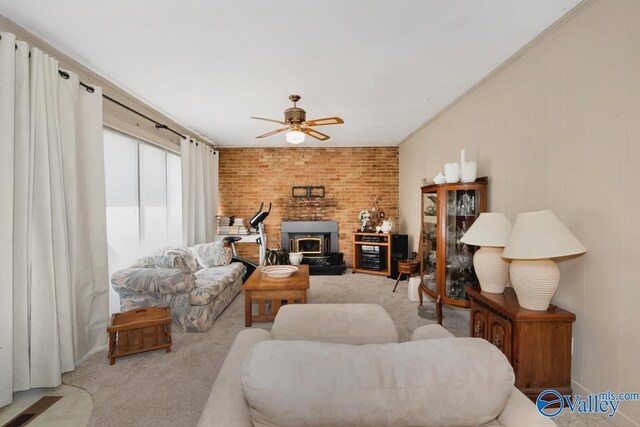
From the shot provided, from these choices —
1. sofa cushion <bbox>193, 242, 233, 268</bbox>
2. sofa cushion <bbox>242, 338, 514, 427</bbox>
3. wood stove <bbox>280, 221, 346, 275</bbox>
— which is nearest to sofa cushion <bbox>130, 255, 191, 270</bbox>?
sofa cushion <bbox>193, 242, 233, 268</bbox>

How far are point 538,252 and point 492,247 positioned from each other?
525mm

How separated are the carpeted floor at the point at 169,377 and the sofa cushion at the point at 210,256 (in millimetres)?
883

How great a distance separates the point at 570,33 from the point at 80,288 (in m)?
4.22

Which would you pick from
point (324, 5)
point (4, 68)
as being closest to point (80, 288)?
point (4, 68)

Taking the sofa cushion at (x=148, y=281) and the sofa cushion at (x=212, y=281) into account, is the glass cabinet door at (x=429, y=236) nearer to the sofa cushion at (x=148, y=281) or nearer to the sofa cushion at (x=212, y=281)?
the sofa cushion at (x=212, y=281)

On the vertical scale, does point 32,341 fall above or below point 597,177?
below

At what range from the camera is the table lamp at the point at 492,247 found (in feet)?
6.86

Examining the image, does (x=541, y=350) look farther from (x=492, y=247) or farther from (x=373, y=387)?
(x=373, y=387)

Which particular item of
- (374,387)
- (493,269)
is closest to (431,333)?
(374,387)

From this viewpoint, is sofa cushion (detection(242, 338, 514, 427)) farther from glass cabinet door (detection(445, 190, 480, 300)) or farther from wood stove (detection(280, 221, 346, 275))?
wood stove (detection(280, 221, 346, 275))

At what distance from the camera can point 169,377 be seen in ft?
7.00

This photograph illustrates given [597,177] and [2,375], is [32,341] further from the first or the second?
[597,177]

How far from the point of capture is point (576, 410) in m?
1.78

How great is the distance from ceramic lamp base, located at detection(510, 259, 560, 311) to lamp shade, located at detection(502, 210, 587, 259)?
0.18 m
